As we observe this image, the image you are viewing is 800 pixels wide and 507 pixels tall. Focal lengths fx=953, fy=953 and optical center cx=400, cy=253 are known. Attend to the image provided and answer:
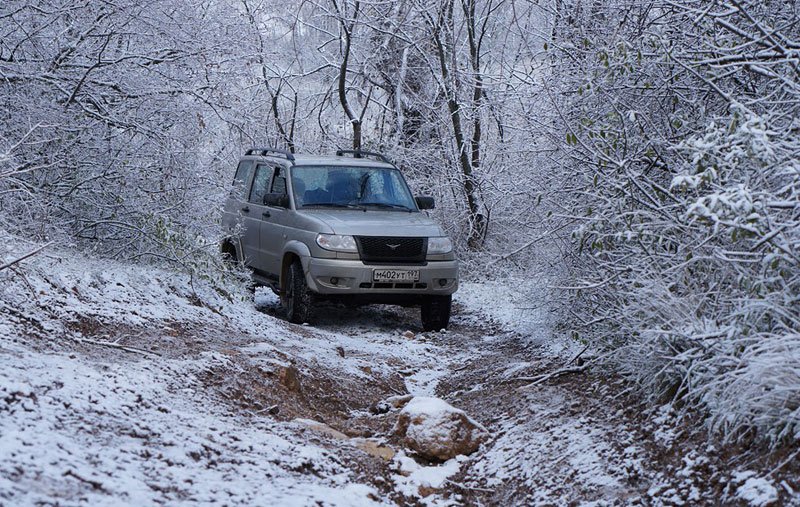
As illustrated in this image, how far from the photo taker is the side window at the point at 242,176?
43.3 ft

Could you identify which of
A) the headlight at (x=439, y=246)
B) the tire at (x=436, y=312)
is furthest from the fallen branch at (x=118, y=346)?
the tire at (x=436, y=312)

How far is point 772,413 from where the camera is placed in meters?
4.37

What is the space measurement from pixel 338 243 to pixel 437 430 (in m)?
4.92

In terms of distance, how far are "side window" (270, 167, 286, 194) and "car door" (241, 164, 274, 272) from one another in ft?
0.38

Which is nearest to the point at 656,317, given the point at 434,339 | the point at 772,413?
the point at 772,413

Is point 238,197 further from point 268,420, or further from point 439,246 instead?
point 268,420

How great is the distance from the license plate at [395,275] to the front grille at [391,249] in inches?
5.4

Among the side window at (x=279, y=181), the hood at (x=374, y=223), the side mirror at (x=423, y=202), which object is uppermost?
the side window at (x=279, y=181)

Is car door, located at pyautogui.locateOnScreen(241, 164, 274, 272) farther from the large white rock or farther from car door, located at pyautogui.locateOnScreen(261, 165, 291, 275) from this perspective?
the large white rock

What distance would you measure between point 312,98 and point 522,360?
1428cm

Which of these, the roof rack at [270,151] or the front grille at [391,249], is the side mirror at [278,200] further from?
the front grille at [391,249]

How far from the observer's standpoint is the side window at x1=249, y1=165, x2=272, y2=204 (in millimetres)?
12627

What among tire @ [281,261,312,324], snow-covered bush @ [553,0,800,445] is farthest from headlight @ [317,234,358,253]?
snow-covered bush @ [553,0,800,445]

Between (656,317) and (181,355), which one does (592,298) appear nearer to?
(656,317)
